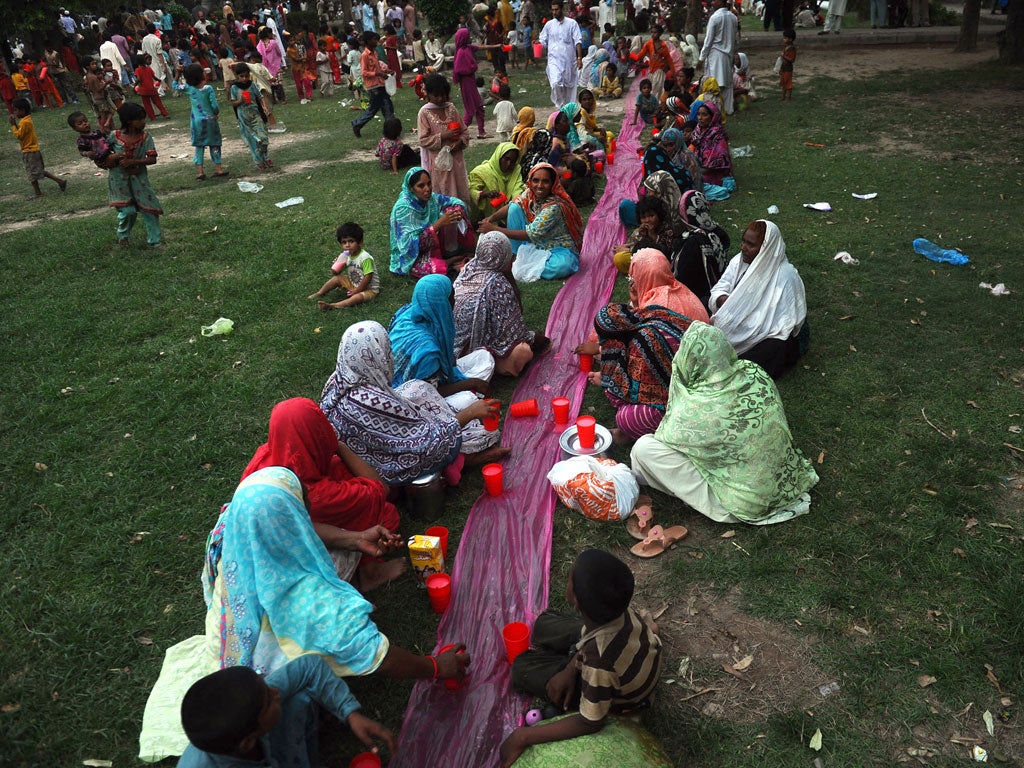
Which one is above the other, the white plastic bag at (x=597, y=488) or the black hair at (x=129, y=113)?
the black hair at (x=129, y=113)

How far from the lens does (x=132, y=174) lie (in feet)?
28.6

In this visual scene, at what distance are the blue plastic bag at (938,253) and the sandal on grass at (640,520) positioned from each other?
4987 mm

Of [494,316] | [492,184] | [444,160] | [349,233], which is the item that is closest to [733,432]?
[494,316]

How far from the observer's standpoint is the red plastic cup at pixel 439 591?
3725 mm

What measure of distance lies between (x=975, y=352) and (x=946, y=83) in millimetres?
11807

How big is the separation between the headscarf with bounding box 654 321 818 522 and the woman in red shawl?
1.84 m

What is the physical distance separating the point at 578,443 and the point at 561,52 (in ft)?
38.9

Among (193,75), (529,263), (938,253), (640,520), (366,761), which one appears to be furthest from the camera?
(193,75)

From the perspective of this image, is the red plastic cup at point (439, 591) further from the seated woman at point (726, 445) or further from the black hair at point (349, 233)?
the black hair at point (349, 233)

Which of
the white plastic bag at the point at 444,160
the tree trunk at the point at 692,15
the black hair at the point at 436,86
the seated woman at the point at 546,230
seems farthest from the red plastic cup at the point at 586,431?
the tree trunk at the point at 692,15

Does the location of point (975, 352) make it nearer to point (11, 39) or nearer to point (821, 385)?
point (821, 385)

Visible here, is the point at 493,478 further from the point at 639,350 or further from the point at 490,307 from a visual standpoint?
the point at 490,307

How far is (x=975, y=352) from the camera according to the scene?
5574 mm

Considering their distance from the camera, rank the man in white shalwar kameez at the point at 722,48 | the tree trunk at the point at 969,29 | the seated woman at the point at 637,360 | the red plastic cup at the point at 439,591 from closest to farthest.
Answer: the red plastic cup at the point at 439,591 < the seated woman at the point at 637,360 < the man in white shalwar kameez at the point at 722,48 < the tree trunk at the point at 969,29
